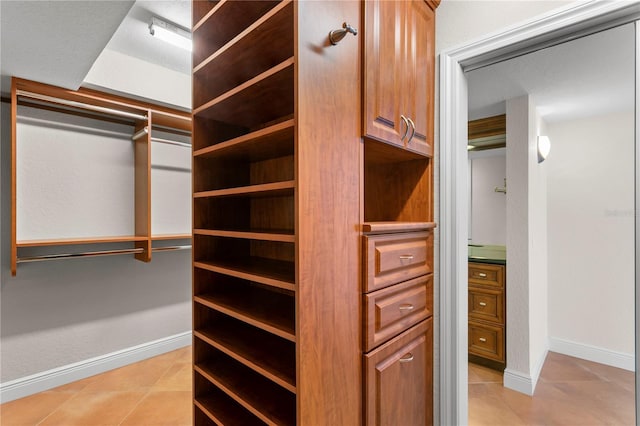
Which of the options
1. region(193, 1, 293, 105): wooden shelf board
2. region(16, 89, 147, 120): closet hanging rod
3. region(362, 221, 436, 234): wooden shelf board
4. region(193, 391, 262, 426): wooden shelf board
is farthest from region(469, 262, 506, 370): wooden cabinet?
region(16, 89, 147, 120): closet hanging rod

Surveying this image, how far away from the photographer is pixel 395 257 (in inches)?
46.9

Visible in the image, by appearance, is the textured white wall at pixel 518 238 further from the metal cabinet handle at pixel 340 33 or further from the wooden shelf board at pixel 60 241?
the wooden shelf board at pixel 60 241

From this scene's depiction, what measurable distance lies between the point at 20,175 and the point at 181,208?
116cm

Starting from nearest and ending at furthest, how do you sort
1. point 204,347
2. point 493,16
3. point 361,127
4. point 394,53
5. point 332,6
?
point 332,6 → point 361,127 → point 394,53 → point 493,16 → point 204,347

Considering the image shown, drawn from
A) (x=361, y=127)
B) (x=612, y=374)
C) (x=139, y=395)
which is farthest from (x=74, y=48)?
(x=612, y=374)

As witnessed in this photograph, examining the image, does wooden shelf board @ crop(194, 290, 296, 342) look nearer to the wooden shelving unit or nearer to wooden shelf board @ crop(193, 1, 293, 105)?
wooden shelf board @ crop(193, 1, 293, 105)

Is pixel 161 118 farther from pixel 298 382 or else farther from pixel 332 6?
pixel 298 382

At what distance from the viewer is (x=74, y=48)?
1.57m

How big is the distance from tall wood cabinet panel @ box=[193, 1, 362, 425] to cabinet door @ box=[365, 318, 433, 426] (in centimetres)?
7

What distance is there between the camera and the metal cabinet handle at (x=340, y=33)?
3.02ft

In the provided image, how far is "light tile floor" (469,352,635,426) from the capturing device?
6.48ft

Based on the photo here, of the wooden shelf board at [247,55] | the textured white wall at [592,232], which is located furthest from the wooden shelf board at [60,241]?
the textured white wall at [592,232]

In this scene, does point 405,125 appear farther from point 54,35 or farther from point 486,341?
point 486,341

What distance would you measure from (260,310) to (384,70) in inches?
39.5
